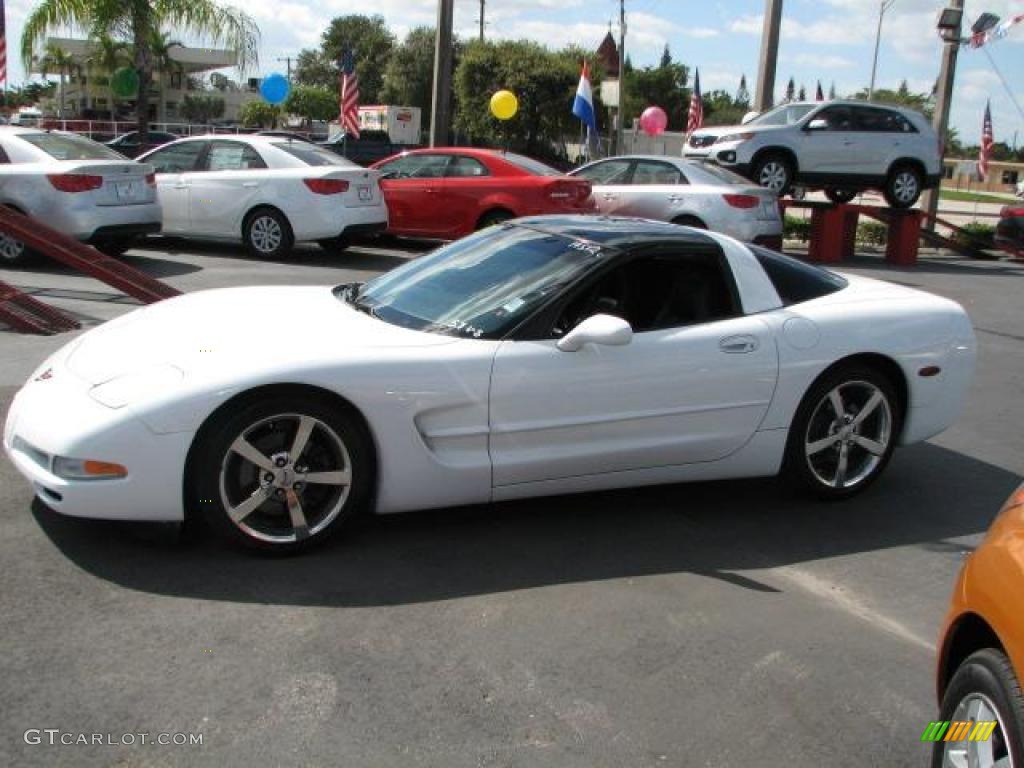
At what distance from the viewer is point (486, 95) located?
5034cm

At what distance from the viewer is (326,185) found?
12547 millimetres

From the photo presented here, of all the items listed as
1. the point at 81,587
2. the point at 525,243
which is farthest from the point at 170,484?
the point at 525,243

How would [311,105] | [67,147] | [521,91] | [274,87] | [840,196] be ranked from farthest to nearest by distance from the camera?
[311,105]
[521,91]
[274,87]
[840,196]
[67,147]

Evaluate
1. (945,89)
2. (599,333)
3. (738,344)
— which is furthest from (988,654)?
(945,89)

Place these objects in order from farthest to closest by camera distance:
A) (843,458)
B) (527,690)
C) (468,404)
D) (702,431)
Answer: (843,458), (702,431), (468,404), (527,690)

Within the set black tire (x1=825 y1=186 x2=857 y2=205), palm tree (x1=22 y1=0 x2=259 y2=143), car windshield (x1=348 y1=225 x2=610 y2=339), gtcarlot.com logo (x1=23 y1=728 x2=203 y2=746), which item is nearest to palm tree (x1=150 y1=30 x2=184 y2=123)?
palm tree (x1=22 y1=0 x2=259 y2=143)

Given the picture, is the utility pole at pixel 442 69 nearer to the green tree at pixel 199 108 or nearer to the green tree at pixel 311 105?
the green tree at pixel 311 105

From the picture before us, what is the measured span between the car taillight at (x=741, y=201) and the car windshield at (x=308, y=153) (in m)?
4.81

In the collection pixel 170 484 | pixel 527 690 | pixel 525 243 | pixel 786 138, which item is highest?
pixel 786 138

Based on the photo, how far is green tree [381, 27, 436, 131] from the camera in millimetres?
65625

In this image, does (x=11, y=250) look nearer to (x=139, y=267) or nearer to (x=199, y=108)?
(x=139, y=267)

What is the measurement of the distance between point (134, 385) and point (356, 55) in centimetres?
8321

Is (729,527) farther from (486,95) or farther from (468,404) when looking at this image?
(486,95)

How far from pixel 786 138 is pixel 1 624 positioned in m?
14.5
